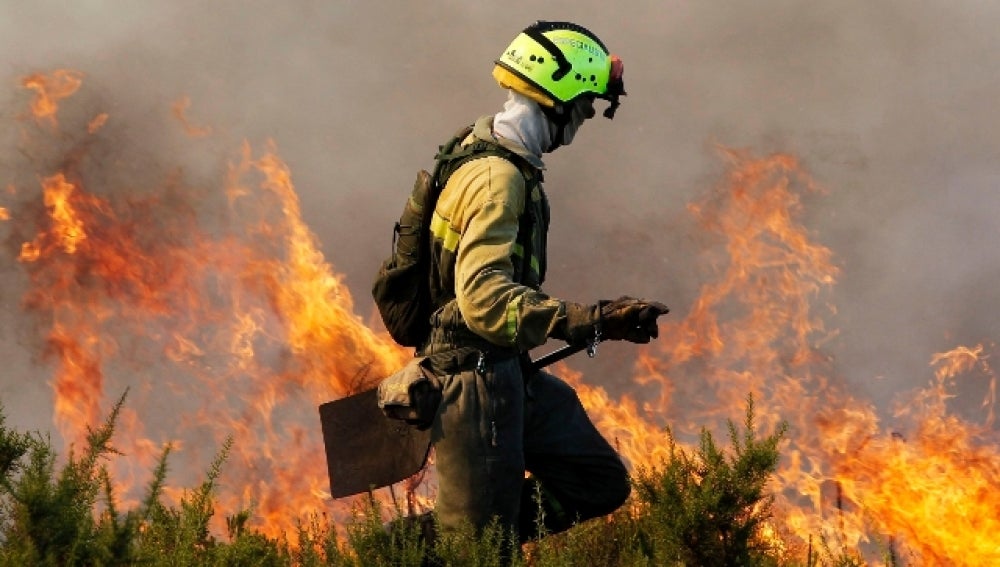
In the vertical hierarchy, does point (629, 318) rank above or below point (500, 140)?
below

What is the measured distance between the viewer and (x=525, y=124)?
19.6 ft

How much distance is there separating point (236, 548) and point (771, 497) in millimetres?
2212

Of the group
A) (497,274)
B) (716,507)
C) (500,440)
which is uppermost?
(497,274)

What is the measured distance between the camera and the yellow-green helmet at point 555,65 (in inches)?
236

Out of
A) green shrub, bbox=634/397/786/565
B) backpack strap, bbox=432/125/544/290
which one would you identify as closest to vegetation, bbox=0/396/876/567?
green shrub, bbox=634/397/786/565

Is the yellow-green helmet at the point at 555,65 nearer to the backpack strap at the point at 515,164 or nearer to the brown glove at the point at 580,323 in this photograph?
the backpack strap at the point at 515,164

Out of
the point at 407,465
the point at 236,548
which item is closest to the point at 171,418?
the point at 407,465

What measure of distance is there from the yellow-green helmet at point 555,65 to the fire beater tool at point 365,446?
4.94ft

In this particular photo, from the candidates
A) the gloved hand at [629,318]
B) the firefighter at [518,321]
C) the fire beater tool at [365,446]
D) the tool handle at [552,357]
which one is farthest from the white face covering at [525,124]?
the fire beater tool at [365,446]

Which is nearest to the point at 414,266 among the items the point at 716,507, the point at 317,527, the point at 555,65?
the point at 555,65

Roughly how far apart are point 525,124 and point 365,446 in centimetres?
157

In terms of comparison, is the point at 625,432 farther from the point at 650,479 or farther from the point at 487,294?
the point at 487,294

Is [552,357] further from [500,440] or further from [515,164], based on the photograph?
[515,164]

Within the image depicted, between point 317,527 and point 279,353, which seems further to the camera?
point 279,353
